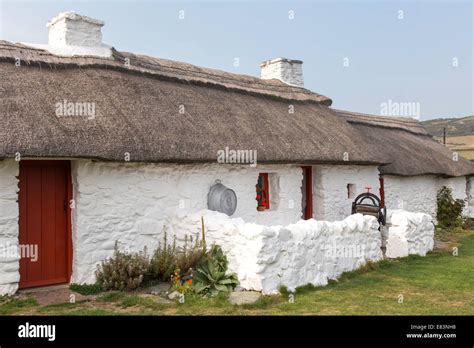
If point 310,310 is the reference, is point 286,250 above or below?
above

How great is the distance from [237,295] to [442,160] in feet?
41.1

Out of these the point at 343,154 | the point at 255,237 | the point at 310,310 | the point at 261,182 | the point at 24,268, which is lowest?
the point at 310,310

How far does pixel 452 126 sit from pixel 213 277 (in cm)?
4998

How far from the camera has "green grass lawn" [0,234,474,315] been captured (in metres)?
5.70

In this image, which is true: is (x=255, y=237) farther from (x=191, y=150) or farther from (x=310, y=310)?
(x=191, y=150)

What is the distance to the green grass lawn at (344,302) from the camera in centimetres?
570

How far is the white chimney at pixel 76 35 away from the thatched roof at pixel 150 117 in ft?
1.42

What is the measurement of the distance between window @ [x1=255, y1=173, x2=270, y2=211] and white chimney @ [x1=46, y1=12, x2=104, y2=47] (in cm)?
431

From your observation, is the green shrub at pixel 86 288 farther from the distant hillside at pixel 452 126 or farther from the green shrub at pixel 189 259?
the distant hillside at pixel 452 126

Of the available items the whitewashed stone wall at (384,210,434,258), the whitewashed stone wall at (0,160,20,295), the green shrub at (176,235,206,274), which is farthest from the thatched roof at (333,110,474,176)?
the whitewashed stone wall at (0,160,20,295)

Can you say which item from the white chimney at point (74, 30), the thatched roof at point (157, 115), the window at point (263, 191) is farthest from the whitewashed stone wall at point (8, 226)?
the window at point (263, 191)

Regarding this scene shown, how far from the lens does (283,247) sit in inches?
263

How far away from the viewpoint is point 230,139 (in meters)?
8.54
